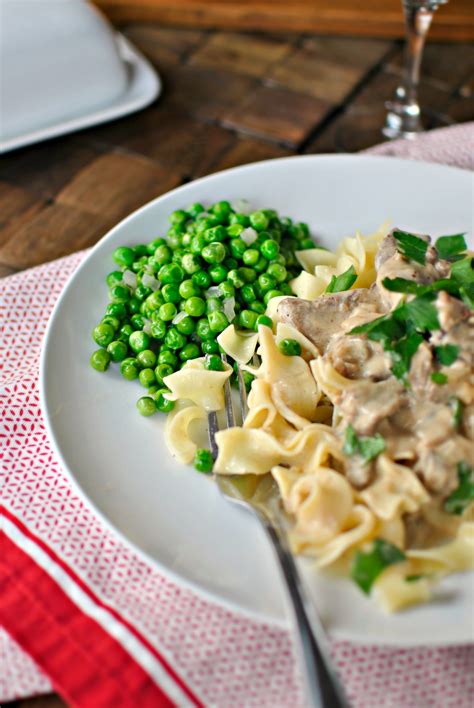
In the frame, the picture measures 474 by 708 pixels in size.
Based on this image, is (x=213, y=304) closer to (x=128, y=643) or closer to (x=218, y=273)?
(x=218, y=273)

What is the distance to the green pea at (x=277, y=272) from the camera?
451 cm

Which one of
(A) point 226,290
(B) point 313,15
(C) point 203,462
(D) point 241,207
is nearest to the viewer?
(C) point 203,462

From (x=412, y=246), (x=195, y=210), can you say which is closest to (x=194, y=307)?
(x=195, y=210)

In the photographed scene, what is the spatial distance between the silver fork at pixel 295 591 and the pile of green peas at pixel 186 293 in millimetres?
534

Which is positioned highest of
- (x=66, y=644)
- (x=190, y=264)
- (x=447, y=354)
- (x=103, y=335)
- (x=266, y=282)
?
(x=447, y=354)

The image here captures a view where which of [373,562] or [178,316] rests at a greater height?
[178,316]

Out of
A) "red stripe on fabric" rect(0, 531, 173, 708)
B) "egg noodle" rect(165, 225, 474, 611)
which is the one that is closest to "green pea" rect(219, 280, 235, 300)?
"egg noodle" rect(165, 225, 474, 611)

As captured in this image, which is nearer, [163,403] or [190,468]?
[190,468]

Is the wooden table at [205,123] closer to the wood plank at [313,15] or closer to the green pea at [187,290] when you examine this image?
the wood plank at [313,15]

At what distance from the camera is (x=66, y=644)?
133 inches

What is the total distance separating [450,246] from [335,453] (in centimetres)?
139

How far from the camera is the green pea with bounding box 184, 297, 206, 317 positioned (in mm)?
4332

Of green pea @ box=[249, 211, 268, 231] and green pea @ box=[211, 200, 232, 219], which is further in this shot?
green pea @ box=[211, 200, 232, 219]

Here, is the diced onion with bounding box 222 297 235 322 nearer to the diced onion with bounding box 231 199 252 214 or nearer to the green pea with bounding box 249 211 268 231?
the green pea with bounding box 249 211 268 231
